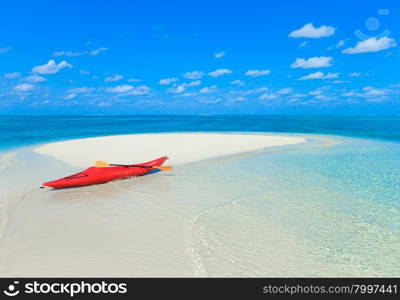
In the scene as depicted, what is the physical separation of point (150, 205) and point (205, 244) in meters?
3.21

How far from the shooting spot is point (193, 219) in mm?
8070

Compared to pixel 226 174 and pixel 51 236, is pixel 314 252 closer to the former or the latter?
pixel 51 236

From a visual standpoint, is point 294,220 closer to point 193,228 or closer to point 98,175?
point 193,228

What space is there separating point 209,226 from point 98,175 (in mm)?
5806

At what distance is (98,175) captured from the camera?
11.4m

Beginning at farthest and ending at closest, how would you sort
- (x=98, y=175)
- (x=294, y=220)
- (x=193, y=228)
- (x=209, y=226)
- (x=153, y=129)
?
(x=153, y=129) → (x=98, y=175) → (x=294, y=220) → (x=209, y=226) → (x=193, y=228)

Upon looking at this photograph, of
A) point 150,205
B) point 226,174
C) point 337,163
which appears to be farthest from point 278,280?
point 337,163

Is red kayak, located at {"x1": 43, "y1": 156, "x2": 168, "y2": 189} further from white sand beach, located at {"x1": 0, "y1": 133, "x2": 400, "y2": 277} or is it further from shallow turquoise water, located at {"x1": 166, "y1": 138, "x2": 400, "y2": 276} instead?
shallow turquoise water, located at {"x1": 166, "y1": 138, "x2": 400, "y2": 276}

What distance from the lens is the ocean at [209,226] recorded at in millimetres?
5688

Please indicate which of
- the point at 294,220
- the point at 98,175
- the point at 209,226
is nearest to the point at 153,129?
the point at 98,175

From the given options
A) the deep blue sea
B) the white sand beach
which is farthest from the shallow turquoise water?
the deep blue sea

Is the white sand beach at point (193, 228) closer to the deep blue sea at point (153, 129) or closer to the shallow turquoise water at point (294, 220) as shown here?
the shallow turquoise water at point (294, 220)

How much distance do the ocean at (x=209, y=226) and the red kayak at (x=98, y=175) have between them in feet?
1.09

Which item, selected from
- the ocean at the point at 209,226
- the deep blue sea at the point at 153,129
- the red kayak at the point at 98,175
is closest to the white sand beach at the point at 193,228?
the ocean at the point at 209,226
